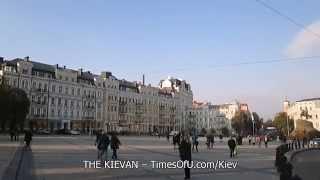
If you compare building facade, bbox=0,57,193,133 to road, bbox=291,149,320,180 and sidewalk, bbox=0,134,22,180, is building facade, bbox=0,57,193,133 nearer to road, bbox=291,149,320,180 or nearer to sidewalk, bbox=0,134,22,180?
sidewalk, bbox=0,134,22,180

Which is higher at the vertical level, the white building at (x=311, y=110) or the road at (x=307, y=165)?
the white building at (x=311, y=110)

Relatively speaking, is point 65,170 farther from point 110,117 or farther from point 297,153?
point 110,117

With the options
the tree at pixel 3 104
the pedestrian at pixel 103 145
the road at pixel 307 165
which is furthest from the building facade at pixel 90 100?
the road at pixel 307 165

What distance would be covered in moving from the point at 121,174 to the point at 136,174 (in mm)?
640

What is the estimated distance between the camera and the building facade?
4754 inches

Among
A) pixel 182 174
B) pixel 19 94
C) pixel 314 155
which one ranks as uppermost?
pixel 19 94

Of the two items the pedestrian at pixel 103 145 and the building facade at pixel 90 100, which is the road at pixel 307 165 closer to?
the pedestrian at pixel 103 145

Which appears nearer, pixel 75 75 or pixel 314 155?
pixel 314 155

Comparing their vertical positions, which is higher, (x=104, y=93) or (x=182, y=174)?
(x=104, y=93)

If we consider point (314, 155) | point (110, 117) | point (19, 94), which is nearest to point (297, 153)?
point (314, 155)

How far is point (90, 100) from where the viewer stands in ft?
464

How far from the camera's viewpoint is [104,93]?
14775 centimetres

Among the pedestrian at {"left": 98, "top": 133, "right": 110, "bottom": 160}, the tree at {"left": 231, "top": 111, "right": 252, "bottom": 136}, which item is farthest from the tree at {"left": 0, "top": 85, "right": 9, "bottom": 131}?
the tree at {"left": 231, "top": 111, "right": 252, "bottom": 136}

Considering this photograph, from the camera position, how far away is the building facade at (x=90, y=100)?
12075cm
